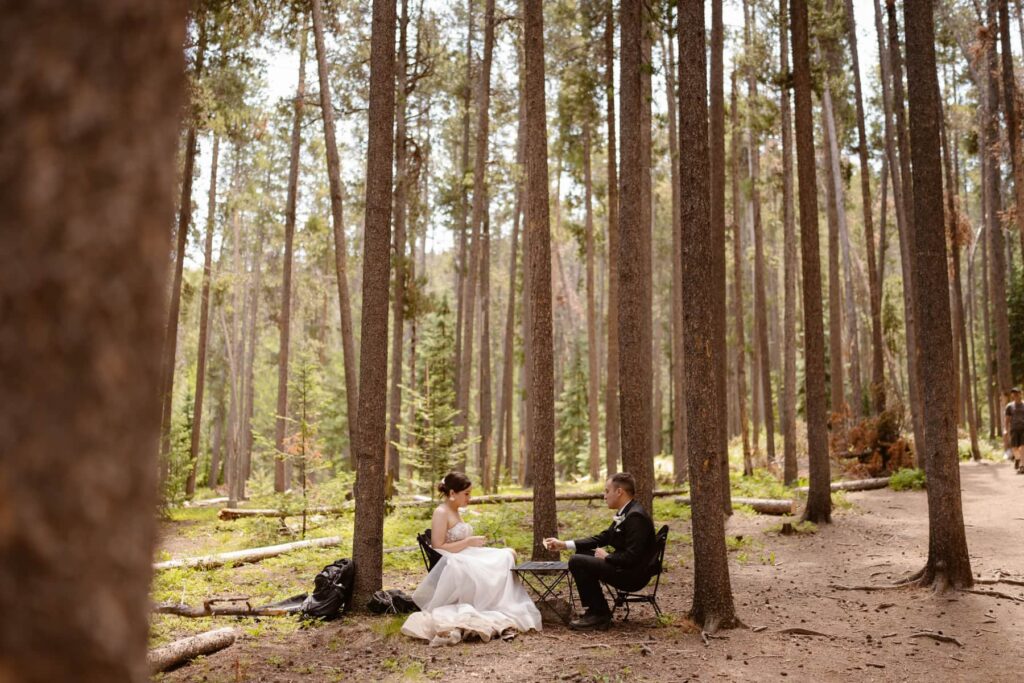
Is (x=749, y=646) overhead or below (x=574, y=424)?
below

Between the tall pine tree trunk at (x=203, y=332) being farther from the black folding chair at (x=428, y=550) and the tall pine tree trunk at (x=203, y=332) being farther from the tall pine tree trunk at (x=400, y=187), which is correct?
the black folding chair at (x=428, y=550)

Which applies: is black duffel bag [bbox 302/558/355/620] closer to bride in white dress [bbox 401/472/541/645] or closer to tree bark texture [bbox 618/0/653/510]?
bride in white dress [bbox 401/472/541/645]

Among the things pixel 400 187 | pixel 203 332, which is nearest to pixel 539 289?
pixel 400 187

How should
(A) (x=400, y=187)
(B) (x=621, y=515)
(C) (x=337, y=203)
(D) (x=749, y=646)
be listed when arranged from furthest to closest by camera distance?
(A) (x=400, y=187) < (C) (x=337, y=203) < (B) (x=621, y=515) < (D) (x=749, y=646)

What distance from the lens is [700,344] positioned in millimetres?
7344

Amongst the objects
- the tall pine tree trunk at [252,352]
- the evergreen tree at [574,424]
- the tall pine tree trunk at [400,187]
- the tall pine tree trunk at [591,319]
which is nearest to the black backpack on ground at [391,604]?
the tall pine tree trunk at [400,187]

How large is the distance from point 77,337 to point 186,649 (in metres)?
5.98

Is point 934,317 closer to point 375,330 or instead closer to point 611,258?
point 375,330

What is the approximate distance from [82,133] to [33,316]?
29cm

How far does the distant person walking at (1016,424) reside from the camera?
16.6 metres

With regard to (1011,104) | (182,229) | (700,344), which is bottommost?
(700,344)

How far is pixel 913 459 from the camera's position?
17.5 meters

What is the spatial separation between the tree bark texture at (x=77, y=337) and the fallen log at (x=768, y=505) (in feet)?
45.6

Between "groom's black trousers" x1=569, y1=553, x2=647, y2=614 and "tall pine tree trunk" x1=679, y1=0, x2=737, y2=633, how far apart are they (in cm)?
67
